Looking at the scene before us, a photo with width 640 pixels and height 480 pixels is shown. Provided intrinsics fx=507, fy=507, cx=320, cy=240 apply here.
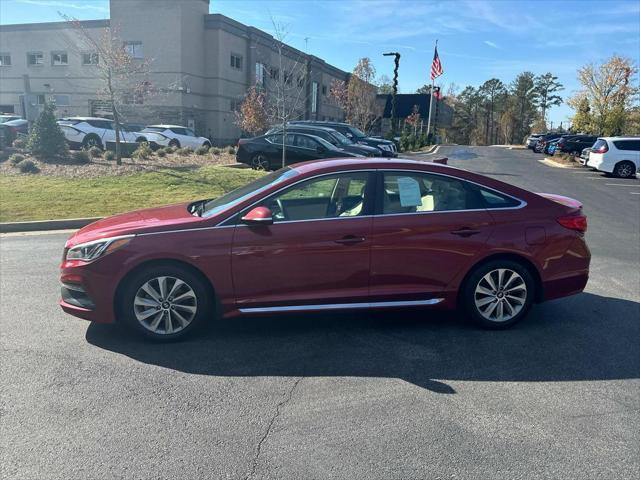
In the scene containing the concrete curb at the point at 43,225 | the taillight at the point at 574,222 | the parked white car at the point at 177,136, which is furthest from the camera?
the parked white car at the point at 177,136

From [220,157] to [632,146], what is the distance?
17.9 meters

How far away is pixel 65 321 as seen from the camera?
4.94 m

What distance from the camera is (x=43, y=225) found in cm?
990

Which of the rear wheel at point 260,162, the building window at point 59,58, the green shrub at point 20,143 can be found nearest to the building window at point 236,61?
the building window at point 59,58

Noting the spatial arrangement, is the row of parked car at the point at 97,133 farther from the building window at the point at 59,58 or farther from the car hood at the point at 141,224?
the building window at the point at 59,58

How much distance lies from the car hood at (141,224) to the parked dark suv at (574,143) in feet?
113

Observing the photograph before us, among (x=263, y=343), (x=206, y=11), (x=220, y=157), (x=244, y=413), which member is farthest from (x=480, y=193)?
(x=206, y=11)

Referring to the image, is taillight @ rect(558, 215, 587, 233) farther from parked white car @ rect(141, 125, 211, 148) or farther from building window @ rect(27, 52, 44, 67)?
building window @ rect(27, 52, 44, 67)

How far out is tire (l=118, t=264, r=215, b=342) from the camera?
4336mm

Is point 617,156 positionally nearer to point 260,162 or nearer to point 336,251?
point 260,162

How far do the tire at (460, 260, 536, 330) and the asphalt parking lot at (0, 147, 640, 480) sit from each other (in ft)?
0.53

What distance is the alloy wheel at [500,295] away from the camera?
4742mm

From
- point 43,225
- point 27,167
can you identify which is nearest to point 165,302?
point 43,225

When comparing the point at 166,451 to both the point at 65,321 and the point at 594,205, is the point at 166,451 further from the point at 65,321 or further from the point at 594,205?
the point at 594,205
